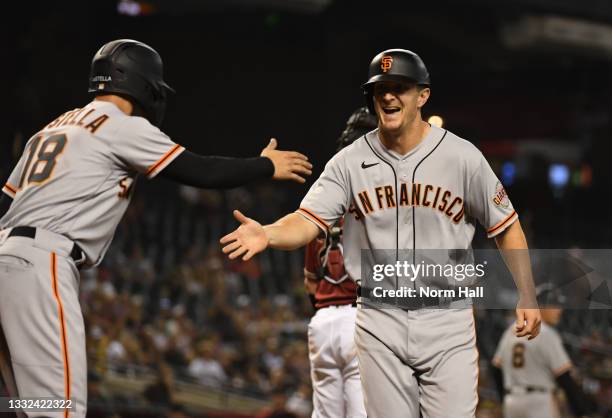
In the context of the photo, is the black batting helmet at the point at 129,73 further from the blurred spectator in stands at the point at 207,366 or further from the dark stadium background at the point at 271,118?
the blurred spectator in stands at the point at 207,366

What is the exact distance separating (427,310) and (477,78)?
19.1 metres

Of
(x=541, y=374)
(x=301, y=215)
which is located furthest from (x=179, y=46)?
(x=301, y=215)

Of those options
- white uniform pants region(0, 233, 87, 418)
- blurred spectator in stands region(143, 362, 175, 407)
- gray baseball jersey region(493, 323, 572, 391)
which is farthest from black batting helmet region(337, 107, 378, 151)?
blurred spectator in stands region(143, 362, 175, 407)

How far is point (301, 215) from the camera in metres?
4.08

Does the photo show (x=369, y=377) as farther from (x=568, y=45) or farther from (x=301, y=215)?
(x=568, y=45)

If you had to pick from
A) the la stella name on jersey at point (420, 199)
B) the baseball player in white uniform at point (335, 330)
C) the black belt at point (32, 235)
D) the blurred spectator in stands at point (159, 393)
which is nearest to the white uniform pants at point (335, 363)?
the baseball player in white uniform at point (335, 330)

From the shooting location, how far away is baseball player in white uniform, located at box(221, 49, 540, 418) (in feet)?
12.8

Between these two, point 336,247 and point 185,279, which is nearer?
point 336,247

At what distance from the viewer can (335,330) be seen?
206 inches

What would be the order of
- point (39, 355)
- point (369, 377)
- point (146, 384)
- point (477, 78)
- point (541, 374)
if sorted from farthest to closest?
point (477, 78), point (146, 384), point (541, 374), point (369, 377), point (39, 355)

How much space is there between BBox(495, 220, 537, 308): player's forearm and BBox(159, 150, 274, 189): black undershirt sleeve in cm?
A: 113

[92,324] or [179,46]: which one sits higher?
[179,46]

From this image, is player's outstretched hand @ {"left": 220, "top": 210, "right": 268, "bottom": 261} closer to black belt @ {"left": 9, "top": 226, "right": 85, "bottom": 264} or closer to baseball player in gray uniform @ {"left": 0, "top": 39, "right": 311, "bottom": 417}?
baseball player in gray uniform @ {"left": 0, "top": 39, "right": 311, "bottom": 417}

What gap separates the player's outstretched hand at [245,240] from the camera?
3.69m
